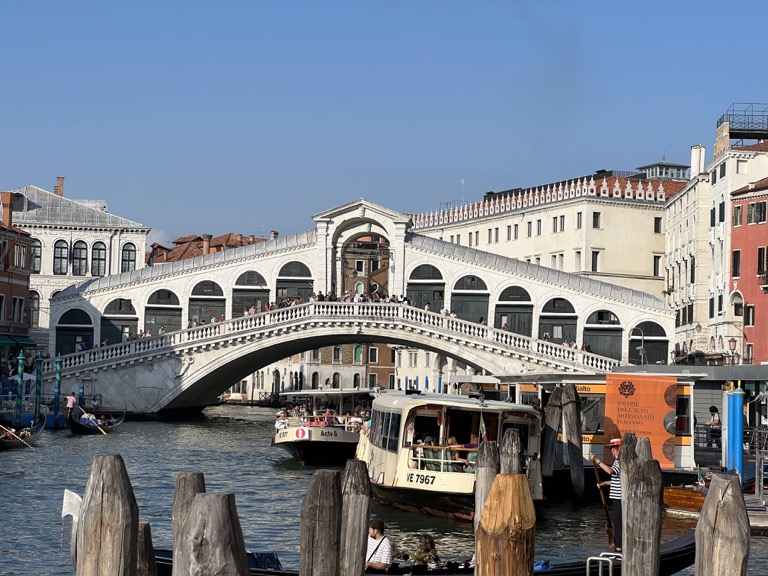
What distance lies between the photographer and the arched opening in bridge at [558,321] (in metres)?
37.5

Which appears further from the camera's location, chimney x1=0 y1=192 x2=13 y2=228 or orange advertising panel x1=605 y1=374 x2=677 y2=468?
chimney x1=0 y1=192 x2=13 y2=228

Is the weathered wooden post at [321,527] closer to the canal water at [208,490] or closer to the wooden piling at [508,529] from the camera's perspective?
the wooden piling at [508,529]

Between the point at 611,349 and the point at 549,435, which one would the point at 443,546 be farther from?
the point at 611,349

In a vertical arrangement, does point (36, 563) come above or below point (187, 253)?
below

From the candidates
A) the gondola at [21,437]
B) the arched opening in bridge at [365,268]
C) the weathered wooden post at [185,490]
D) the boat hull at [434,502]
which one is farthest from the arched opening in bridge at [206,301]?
the weathered wooden post at [185,490]

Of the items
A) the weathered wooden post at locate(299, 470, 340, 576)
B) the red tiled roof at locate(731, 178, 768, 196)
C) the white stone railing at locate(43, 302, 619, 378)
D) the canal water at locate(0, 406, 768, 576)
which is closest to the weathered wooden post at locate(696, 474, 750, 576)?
the weathered wooden post at locate(299, 470, 340, 576)

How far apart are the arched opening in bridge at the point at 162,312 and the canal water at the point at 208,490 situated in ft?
22.4

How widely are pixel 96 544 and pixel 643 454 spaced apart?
7.67 metres

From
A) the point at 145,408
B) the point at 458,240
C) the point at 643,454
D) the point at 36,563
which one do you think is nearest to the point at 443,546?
the point at 643,454

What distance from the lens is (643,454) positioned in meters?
13.4

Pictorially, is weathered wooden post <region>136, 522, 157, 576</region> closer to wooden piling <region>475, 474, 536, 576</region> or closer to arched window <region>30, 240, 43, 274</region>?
wooden piling <region>475, 474, 536, 576</region>

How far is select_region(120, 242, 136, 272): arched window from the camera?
47.0 metres

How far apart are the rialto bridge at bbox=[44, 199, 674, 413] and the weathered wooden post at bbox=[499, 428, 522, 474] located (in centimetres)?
2191

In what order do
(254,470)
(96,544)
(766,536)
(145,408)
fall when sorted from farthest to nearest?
(145,408) → (254,470) → (766,536) → (96,544)
